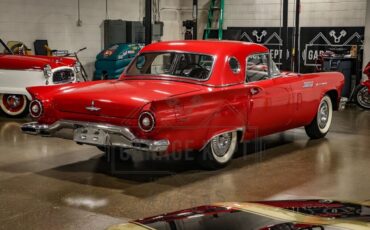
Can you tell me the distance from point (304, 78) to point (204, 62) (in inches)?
70.9

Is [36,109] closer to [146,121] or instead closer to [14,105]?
[146,121]

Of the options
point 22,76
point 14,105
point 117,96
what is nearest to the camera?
point 117,96

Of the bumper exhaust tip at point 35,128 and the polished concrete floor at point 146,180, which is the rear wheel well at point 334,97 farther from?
the bumper exhaust tip at point 35,128

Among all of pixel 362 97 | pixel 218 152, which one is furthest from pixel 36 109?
pixel 362 97

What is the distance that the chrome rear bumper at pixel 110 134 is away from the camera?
5.62 meters

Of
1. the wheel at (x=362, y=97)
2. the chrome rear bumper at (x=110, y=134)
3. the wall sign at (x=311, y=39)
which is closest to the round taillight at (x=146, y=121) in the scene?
the chrome rear bumper at (x=110, y=134)

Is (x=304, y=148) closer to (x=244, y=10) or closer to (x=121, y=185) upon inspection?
(x=121, y=185)

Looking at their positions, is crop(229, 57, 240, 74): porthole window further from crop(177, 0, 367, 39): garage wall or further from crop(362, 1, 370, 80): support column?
crop(177, 0, 367, 39): garage wall


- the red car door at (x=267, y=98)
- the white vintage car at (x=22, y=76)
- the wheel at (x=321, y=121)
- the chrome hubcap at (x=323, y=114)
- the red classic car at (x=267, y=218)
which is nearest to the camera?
the red classic car at (x=267, y=218)

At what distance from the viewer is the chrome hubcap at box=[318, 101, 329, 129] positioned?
28.3ft

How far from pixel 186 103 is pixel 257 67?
6.51ft

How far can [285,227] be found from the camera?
7.59 feet

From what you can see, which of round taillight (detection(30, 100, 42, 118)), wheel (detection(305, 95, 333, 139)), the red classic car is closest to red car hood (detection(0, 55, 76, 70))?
round taillight (detection(30, 100, 42, 118))

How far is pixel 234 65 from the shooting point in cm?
698
